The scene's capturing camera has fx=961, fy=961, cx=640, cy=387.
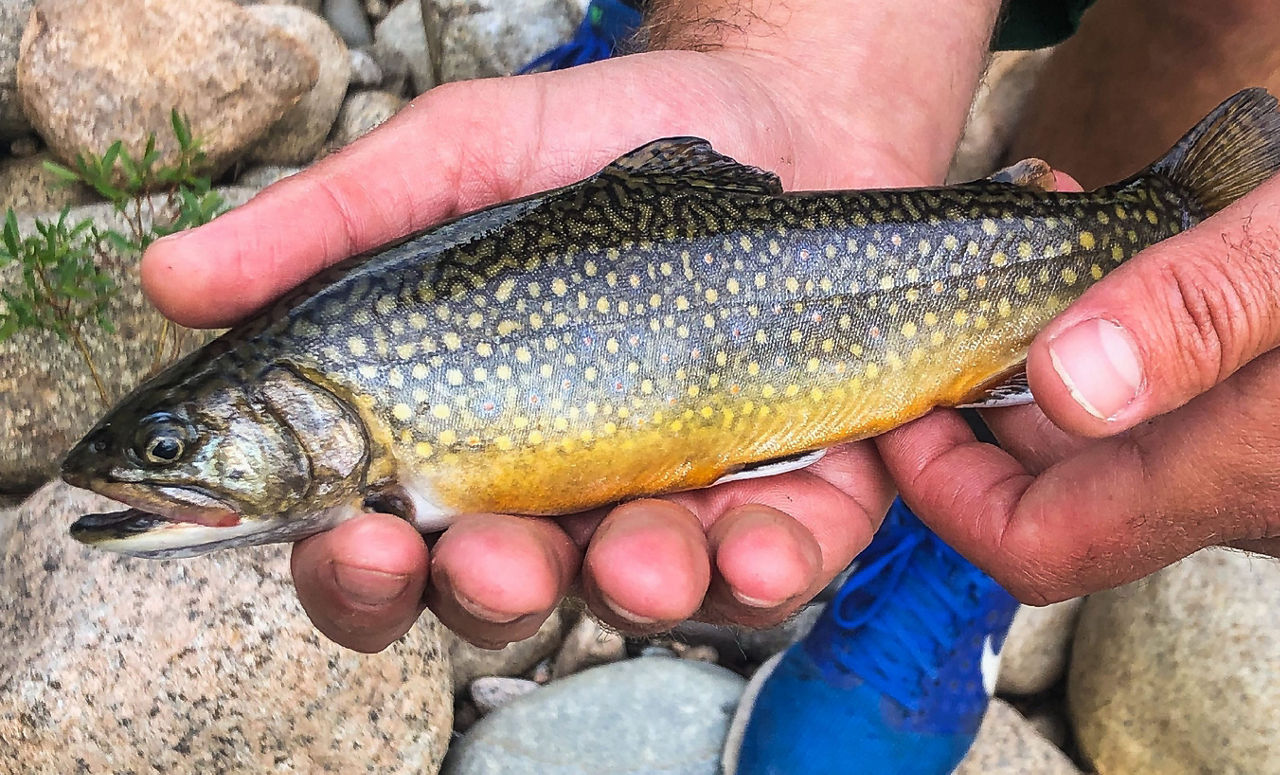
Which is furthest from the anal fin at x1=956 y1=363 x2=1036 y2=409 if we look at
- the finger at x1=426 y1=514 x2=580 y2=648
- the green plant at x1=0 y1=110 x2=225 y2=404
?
the green plant at x1=0 y1=110 x2=225 y2=404

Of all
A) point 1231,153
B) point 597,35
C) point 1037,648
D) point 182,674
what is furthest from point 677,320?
point 1037,648

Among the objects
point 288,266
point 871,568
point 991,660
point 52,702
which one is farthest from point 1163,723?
point 52,702

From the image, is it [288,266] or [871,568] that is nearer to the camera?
→ [288,266]

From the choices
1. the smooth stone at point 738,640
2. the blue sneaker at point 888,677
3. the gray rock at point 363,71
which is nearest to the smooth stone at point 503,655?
the smooth stone at point 738,640

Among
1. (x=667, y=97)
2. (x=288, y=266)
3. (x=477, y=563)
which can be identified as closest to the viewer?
(x=477, y=563)

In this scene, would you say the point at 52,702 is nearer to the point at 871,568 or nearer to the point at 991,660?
the point at 871,568

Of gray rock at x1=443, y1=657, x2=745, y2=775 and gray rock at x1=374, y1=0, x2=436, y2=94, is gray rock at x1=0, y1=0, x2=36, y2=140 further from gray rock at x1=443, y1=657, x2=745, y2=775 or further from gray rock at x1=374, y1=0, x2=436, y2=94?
gray rock at x1=443, y1=657, x2=745, y2=775

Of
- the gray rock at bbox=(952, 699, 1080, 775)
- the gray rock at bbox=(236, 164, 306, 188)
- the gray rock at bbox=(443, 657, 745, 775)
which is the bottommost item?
the gray rock at bbox=(952, 699, 1080, 775)

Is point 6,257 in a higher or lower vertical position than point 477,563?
lower
